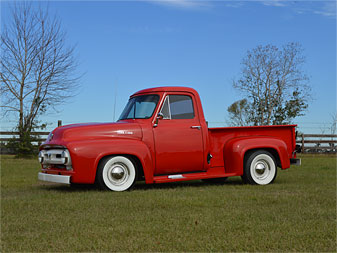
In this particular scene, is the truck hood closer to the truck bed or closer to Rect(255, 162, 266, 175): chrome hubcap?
the truck bed

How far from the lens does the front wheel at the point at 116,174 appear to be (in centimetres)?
848

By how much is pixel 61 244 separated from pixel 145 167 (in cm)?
433

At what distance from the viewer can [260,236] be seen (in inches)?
187

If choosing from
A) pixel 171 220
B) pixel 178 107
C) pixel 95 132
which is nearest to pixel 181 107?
pixel 178 107

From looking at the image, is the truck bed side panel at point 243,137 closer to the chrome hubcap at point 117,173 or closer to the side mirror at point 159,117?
the side mirror at point 159,117

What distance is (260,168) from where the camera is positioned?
10.1m

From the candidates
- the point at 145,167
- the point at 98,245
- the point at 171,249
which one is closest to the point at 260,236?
the point at 171,249

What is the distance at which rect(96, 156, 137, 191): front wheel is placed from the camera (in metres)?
8.48

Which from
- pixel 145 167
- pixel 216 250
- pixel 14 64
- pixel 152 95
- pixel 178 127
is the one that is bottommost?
Answer: pixel 216 250

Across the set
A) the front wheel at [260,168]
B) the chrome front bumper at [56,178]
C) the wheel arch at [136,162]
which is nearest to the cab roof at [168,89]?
the wheel arch at [136,162]

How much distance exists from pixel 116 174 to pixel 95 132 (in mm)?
961

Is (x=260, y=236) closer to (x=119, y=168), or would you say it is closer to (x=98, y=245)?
(x=98, y=245)

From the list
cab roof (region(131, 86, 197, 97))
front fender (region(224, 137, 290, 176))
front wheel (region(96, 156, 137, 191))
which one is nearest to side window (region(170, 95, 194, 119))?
cab roof (region(131, 86, 197, 97))

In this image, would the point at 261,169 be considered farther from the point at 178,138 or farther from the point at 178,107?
the point at 178,107
